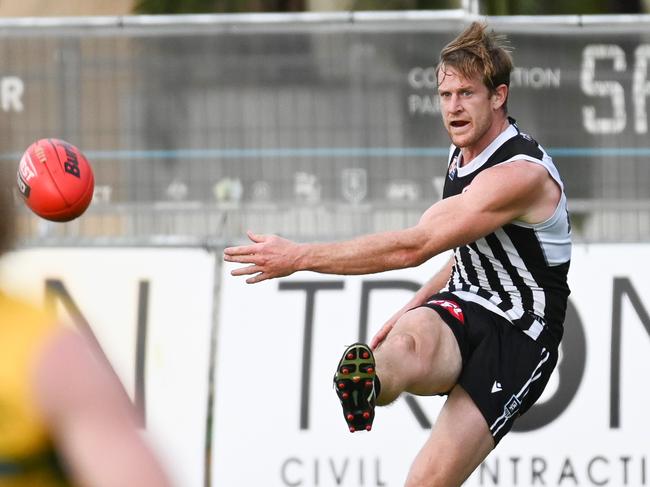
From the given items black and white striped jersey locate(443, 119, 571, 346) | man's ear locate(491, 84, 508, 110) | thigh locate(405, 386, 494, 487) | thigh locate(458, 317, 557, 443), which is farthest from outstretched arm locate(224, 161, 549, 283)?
thigh locate(405, 386, 494, 487)

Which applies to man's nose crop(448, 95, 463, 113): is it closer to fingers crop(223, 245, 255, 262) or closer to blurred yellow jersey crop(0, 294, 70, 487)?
fingers crop(223, 245, 255, 262)

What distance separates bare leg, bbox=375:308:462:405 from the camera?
5.34 metres

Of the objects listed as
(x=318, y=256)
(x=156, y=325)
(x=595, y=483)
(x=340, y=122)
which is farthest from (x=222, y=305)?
(x=318, y=256)

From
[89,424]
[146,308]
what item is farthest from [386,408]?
[89,424]

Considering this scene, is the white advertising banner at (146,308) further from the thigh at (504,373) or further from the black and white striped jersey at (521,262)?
the thigh at (504,373)

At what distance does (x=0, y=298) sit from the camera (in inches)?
90.1

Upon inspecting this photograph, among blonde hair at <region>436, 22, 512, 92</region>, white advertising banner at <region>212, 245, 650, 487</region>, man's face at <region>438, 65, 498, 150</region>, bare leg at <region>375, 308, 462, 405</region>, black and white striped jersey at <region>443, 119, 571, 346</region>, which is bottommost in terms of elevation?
white advertising banner at <region>212, 245, 650, 487</region>

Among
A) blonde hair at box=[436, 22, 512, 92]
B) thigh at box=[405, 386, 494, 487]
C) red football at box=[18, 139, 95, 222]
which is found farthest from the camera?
red football at box=[18, 139, 95, 222]

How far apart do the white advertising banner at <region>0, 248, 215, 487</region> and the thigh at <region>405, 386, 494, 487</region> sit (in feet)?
7.77

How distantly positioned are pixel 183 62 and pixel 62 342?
6.33 m

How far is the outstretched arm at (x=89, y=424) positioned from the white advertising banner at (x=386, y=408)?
546 centimetres

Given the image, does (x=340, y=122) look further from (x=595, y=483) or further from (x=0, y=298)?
(x=0, y=298)

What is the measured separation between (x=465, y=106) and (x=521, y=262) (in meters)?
0.68

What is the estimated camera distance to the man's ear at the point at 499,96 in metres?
5.74
